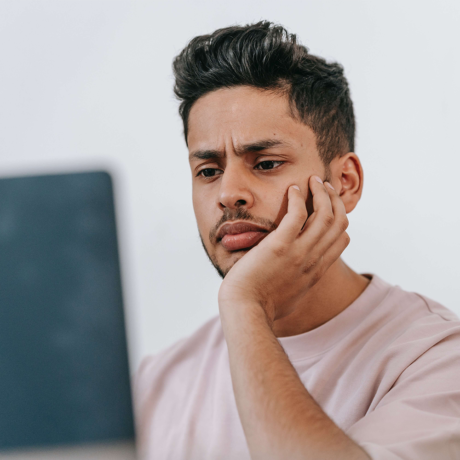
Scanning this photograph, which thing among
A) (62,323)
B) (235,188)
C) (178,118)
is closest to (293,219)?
(235,188)

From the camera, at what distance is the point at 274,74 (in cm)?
145

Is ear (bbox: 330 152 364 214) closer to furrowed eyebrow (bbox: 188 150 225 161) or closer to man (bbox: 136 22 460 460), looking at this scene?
man (bbox: 136 22 460 460)

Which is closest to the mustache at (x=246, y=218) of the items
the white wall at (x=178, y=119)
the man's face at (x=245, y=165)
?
the man's face at (x=245, y=165)

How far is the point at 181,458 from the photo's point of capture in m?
1.40

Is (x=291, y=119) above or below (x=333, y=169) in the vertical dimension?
above

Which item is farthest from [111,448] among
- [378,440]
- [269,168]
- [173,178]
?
[173,178]

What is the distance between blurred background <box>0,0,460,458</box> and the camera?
195 centimetres

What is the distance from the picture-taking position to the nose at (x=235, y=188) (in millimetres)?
1316

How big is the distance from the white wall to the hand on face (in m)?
0.72

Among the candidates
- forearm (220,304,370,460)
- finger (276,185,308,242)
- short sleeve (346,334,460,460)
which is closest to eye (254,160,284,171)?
finger (276,185,308,242)

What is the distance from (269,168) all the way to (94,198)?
922 millimetres

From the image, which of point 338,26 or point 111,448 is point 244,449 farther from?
point 338,26

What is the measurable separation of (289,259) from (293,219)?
0.35 feet

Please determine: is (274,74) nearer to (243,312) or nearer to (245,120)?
(245,120)
